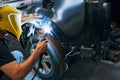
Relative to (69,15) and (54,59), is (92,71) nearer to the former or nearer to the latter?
(54,59)

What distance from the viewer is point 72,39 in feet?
13.7

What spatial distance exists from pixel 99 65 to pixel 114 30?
1.89 ft

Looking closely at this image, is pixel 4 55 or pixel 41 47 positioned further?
pixel 41 47

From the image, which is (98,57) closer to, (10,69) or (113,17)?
(113,17)

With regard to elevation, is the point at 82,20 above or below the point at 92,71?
above

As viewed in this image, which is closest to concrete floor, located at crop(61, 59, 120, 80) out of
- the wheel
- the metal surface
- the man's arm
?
the wheel

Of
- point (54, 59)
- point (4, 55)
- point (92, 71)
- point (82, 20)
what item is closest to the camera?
point (4, 55)

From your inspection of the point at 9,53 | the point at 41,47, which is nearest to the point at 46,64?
the point at 41,47

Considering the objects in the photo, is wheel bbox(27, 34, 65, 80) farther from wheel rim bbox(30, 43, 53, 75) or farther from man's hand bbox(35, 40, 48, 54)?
man's hand bbox(35, 40, 48, 54)

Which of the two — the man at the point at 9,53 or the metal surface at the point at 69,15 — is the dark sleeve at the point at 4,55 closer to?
the man at the point at 9,53

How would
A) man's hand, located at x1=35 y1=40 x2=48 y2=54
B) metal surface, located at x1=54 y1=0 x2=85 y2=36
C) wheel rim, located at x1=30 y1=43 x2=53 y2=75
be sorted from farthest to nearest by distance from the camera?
wheel rim, located at x1=30 y1=43 x2=53 y2=75
metal surface, located at x1=54 y1=0 x2=85 y2=36
man's hand, located at x1=35 y1=40 x2=48 y2=54

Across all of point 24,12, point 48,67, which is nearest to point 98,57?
point 48,67

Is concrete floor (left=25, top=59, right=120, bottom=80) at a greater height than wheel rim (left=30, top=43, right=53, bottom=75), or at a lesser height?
lesser

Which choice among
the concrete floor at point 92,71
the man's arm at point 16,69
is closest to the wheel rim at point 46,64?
the concrete floor at point 92,71
